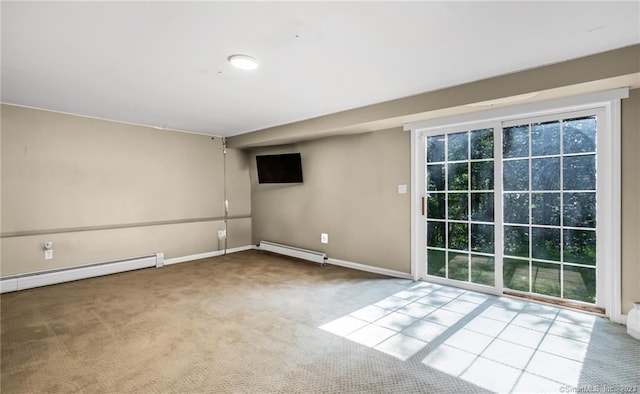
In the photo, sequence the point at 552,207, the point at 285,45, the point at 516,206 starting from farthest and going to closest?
the point at 516,206
the point at 552,207
the point at 285,45

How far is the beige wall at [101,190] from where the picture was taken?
363 centimetres

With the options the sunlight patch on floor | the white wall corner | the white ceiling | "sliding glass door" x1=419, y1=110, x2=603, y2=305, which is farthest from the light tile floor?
the white wall corner

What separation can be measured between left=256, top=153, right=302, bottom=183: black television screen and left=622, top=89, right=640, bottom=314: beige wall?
383 cm

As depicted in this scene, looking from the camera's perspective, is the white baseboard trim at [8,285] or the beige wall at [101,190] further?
the beige wall at [101,190]

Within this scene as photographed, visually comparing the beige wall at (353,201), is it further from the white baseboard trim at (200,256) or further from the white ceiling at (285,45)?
the white ceiling at (285,45)

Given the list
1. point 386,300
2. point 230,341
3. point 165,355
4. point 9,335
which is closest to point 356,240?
point 386,300

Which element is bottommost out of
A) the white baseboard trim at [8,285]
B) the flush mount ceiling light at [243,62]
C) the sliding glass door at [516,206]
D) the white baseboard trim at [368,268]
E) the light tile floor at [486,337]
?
the light tile floor at [486,337]

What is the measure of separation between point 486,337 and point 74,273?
4.77m

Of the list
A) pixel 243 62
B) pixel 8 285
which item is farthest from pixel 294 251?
pixel 8 285

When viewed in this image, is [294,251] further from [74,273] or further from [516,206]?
[516,206]

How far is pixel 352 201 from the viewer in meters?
4.49

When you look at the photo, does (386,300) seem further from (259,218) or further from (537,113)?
(259,218)

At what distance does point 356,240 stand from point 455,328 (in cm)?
206

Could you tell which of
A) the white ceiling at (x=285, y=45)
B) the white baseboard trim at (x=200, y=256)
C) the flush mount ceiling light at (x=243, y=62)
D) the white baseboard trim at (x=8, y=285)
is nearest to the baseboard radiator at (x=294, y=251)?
the white baseboard trim at (x=200, y=256)
